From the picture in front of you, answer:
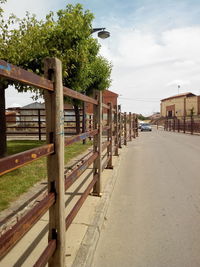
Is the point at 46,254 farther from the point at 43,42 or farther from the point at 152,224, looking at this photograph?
the point at 43,42

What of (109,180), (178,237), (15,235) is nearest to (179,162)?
(109,180)

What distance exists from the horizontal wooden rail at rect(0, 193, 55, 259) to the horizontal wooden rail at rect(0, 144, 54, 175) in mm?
362

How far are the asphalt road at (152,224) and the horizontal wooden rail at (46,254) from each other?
63 centimetres

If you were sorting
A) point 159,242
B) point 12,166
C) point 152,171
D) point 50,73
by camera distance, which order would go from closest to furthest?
point 12,166
point 50,73
point 159,242
point 152,171

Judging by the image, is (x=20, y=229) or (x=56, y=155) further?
(x=56, y=155)

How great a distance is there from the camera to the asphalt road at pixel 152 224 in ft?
7.36

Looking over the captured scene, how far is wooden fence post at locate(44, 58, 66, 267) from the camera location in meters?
1.74

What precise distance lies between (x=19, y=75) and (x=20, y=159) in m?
0.50

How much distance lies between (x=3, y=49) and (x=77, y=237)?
556 centimetres

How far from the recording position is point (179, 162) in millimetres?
6984

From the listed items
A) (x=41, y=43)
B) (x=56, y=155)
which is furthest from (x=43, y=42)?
(x=56, y=155)

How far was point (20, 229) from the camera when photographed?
128cm

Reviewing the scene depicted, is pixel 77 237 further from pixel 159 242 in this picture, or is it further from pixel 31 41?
pixel 31 41

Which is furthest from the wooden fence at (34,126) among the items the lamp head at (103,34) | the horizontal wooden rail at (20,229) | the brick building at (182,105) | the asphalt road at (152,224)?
the brick building at (182,105)
